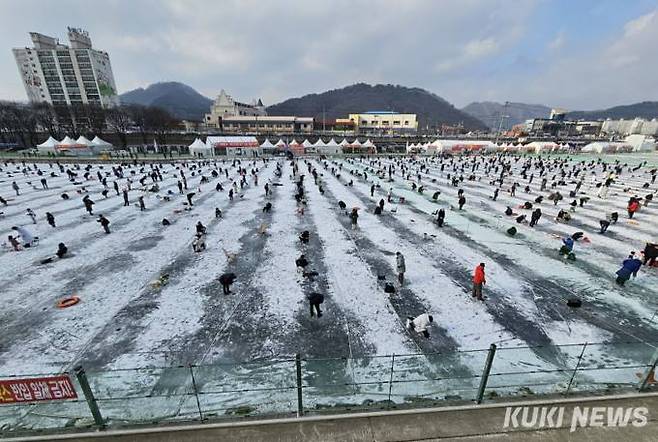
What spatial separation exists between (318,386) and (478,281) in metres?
6.45

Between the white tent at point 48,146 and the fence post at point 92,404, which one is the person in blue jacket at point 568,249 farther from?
the white tent at point 48,146

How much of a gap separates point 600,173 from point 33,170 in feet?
259

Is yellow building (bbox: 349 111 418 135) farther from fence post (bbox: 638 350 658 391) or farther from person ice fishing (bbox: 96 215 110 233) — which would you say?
fence post (bbox: 638 350 658 391)

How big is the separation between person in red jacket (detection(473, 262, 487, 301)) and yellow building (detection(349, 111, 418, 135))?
391ft

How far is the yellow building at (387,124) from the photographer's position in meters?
123

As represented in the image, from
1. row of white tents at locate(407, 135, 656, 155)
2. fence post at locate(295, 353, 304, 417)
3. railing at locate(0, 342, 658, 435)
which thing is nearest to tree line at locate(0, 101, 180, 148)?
row of white tents at locate(407, 135, 656, 155)

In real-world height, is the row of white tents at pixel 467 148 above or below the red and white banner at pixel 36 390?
below

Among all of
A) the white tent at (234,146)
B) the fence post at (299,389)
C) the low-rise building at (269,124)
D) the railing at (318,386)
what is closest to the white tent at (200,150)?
the white tent at (234,146)

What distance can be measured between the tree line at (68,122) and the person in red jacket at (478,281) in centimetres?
8411

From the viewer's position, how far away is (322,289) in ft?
33.4

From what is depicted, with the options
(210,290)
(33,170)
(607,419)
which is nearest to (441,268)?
(607,419)

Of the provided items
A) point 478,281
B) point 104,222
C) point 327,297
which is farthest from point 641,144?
point 104,222

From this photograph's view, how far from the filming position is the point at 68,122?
68500 millimetres

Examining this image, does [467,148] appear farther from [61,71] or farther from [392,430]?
[61,71]
